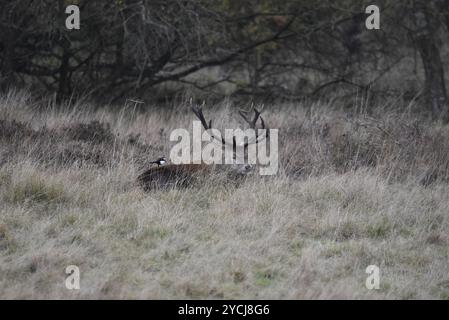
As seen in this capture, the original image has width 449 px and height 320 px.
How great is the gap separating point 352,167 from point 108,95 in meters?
5.62

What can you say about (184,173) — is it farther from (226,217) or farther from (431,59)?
(431,59)

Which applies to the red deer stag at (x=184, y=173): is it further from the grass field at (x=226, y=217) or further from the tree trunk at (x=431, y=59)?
the tree trunk at (x=431, y=59)

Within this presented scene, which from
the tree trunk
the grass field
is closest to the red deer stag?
the grass field

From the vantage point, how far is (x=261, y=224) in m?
5.86

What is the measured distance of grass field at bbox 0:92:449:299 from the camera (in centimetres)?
484

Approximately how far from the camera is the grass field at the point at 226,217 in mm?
4844

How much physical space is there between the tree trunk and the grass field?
312 cm

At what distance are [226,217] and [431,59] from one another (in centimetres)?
688

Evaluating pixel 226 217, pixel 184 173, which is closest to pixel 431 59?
pixel 184 173

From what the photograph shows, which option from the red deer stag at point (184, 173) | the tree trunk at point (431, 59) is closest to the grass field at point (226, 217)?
the red deer stag at point (184, 173)

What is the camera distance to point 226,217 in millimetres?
5938

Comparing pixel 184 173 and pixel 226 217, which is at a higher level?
pixel 184 173
